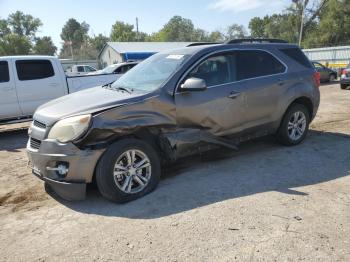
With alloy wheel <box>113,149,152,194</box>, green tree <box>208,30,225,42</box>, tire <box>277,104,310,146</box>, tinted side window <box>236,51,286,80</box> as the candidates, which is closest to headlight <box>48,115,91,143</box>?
alloy wheel <box>113,149,152,194</box>

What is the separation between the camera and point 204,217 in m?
3.93

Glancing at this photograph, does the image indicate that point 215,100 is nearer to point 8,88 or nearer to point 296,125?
point 296,125

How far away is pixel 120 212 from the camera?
4.18 metres

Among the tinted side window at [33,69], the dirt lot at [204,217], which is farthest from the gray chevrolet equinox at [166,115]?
the tinted side window at [33,69]

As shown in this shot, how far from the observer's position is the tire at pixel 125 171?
4246 millimetres

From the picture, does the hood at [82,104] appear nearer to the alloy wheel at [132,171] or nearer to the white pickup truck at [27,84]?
the alloy wheel at [132,171]

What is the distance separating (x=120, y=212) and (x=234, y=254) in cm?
151

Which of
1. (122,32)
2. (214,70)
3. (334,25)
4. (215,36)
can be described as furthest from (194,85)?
(215,36)

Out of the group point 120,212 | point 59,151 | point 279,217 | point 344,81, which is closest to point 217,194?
point 279,217

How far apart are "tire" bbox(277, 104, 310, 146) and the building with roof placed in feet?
95.6

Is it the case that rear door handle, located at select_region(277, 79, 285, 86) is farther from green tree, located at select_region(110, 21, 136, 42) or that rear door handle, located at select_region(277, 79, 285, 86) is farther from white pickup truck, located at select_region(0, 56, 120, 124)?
green tree, located at select_region(110, 21, 136, 42)

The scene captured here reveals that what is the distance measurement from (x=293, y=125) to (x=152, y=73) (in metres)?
2.84

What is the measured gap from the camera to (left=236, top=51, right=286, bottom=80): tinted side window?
5738mm

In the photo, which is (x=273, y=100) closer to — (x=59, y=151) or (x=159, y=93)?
(x=159, y=93)
